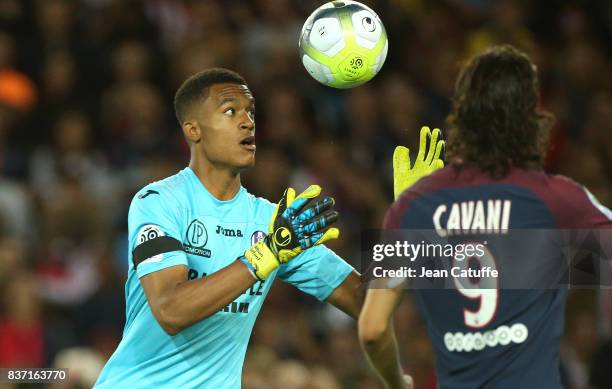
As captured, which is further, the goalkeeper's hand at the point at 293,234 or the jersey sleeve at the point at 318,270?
→ the jersey sleeve at the point at 318,270

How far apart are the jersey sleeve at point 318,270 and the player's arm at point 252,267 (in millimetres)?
825

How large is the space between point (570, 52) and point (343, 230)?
401cm


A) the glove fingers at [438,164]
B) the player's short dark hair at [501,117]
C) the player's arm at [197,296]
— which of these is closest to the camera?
the player's short dark hair at [501,117]

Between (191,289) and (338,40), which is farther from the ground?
(338,40)

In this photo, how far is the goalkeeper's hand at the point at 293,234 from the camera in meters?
4.56

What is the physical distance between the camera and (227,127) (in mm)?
5336

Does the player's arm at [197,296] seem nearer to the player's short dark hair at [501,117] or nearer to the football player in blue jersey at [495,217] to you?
the football player in blue jersey at [495,217]

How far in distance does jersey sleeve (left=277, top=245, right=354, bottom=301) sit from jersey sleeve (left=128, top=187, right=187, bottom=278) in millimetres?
721

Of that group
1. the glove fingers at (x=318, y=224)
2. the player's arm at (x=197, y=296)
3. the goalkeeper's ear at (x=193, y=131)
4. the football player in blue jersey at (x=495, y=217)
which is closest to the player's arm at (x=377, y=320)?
the football player in blue jersey at (x=495, y=217)

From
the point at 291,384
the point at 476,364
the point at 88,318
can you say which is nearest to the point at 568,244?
the point at 476,364

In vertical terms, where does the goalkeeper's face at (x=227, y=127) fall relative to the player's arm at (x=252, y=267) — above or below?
above

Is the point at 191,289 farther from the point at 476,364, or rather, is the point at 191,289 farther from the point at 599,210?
the point at 599,210

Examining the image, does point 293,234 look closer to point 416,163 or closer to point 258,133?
point 416,163

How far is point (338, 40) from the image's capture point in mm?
5605
